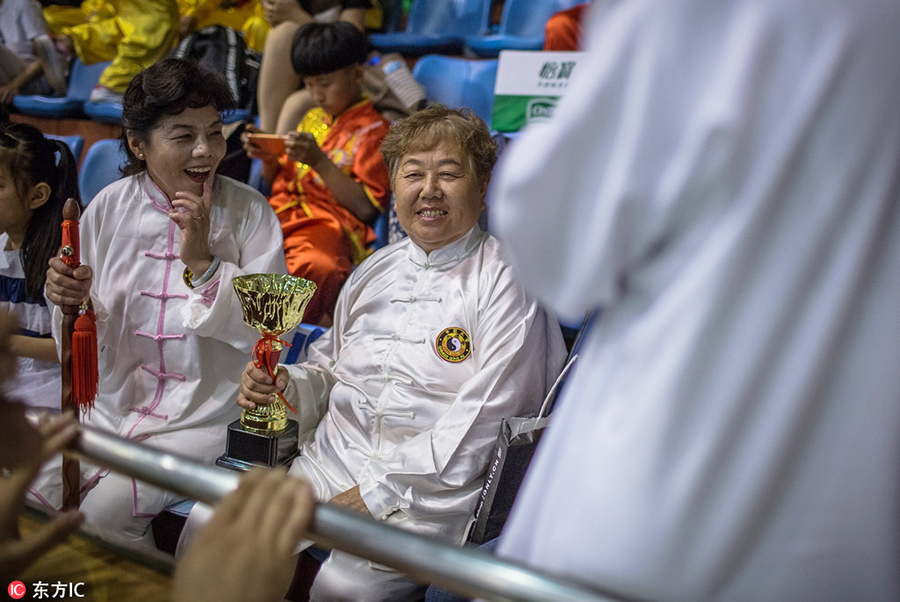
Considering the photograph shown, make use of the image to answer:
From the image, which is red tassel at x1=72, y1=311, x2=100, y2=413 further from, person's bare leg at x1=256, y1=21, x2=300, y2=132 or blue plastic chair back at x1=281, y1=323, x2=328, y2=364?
person's bare leg at x1=256, y1=21, x2=300, y2=132

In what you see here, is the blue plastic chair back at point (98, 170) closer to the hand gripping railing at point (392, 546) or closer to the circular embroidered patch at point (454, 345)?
the circular embroidered patch at point (454, 345)

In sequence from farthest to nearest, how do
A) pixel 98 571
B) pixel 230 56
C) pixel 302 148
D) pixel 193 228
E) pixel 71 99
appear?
pixel 71 99, pixel 230 56, pixel 302 148, pixel 193 228, pixel 98 571

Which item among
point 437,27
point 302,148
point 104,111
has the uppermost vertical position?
point 437,27

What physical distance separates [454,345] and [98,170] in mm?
2118

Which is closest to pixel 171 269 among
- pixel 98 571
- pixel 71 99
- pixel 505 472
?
pixel 505 472

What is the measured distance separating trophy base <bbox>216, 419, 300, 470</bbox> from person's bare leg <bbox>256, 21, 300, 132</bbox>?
1.97 metres

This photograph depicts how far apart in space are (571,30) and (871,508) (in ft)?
8.96

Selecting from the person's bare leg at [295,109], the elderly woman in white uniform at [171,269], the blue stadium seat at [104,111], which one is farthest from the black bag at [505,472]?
the blue stadium seat at [104,111]

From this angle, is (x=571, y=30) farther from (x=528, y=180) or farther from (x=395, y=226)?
(x=528, y=180)

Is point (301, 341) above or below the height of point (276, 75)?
below

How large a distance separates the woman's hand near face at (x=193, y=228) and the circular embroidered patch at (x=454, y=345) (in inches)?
24.6

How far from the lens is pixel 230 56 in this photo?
147 inches

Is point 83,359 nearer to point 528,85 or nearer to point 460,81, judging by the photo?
point 528,85

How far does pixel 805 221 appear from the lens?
708 millimetres
